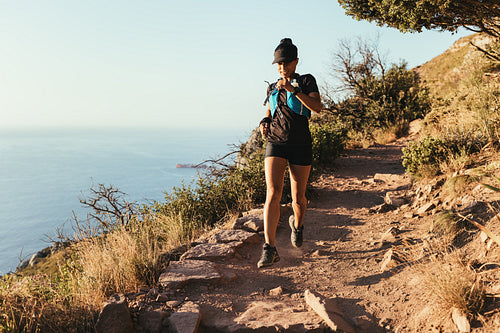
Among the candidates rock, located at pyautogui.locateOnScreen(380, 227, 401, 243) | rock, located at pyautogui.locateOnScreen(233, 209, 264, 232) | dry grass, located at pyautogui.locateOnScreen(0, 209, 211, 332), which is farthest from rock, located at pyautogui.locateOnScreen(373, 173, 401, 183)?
dry grass, located at pyautogui.locateOnScreen(0, 209, 211, 332)

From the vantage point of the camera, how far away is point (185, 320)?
9.32 ft

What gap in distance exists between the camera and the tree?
24.7ft

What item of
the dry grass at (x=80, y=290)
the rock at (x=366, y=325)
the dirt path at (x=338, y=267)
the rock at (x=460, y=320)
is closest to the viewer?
the rock at (x=460, y=320)

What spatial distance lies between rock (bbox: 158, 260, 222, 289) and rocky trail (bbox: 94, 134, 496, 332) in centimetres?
1

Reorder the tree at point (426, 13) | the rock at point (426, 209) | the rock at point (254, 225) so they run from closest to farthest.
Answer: the rock at point (426, 209) < the rock at point (254, 225) < the tree at point (426, 13)

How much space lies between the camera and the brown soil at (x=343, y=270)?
3178 millimetres

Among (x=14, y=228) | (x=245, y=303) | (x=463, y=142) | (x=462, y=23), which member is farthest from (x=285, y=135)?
(x=14, y=228)

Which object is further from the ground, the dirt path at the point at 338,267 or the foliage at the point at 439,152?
the foliage at the point at 439,152

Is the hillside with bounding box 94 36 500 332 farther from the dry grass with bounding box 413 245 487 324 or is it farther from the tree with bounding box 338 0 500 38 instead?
the tree with bounding box 338 0 500 38

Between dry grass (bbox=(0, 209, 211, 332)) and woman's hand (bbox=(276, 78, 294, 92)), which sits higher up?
woman's hand (bbox=(276, 78, 294, 92))

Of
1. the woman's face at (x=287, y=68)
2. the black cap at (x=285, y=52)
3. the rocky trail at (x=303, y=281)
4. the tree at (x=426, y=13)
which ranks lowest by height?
the rocky trail at (x=303, y=281)

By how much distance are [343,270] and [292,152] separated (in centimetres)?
161

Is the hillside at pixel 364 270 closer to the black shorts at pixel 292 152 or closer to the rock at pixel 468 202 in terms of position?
the rock at pixel 468 202

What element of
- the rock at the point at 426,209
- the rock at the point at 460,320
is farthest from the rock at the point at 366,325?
the rock at the point at 426,209
